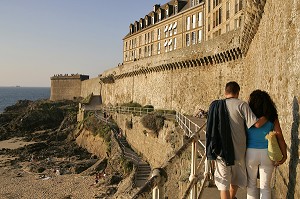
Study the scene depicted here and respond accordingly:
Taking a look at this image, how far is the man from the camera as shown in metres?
3.79

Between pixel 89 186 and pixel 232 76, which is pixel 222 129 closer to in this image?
pixel 232 76

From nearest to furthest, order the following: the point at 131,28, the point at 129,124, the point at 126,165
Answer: the point at 126,165
the point at 129,124
the point at 131,28

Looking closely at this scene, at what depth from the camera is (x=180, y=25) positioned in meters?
36.8

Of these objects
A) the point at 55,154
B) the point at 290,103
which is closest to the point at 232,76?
the point at 290,103

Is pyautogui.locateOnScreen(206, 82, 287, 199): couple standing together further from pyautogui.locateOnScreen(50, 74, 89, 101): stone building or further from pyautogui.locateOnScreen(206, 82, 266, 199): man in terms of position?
pyautogui.locateOnScreen(50, 74, 89, 101): stone building

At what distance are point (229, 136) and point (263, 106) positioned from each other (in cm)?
57

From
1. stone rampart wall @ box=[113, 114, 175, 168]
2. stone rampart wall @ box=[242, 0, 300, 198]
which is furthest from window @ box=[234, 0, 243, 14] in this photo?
stone rampart wall @ box=[242, 0, 300, 198]

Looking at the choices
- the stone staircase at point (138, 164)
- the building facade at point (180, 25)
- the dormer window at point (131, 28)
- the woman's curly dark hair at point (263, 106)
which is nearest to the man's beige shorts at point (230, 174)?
the woman's curly dark hair at point (263, 106)

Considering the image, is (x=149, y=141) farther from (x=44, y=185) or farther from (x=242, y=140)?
(x=242, y=140)

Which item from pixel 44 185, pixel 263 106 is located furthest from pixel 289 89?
pixel 44 185

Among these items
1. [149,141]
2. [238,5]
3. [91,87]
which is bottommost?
[149,141]

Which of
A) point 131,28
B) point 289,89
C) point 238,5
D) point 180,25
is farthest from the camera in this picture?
point 131,28

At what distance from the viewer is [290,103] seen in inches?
175

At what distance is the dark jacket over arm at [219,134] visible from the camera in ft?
12.5
